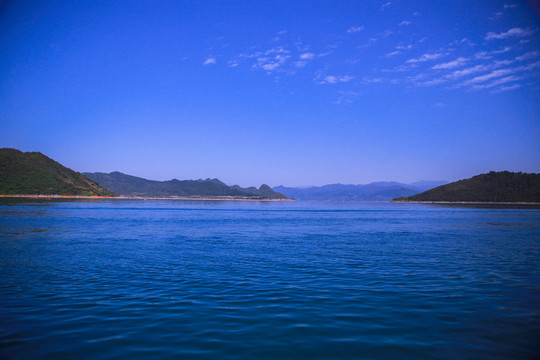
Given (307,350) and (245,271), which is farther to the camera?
(245,271)

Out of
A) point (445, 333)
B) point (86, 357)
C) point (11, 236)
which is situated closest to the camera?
point (86, 357)

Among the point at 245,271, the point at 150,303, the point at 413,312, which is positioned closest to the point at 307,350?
the point at 413,312

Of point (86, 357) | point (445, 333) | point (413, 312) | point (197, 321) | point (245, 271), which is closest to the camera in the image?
point (86, 357)

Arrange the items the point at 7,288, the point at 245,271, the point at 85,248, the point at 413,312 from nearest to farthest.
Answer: the point at 413,312 < the point at 7,288 < the point at 245,271 < the point at 85,248

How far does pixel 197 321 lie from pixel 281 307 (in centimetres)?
293

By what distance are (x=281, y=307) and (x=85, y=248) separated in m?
19.3

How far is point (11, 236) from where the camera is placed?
95.3ft

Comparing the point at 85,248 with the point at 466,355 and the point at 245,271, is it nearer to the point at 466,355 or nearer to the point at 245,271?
the point at 245,271

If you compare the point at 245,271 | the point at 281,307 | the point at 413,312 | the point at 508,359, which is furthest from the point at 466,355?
the point at 245,271

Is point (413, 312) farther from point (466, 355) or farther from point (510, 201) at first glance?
→ point (510, 201)

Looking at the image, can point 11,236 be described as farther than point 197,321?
Yes

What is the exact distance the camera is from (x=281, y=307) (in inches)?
430

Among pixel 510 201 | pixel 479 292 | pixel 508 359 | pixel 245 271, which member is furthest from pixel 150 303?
pixel 510 201

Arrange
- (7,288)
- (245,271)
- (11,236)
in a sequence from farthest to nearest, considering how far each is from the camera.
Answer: (11,236) → (245,271) → (7,288)
